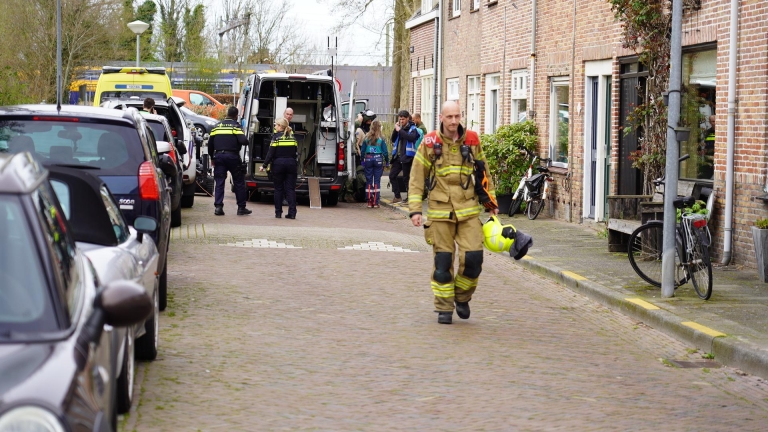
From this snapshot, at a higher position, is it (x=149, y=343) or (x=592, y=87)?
(x=592, y=87)

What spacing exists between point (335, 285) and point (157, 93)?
58.7 ft

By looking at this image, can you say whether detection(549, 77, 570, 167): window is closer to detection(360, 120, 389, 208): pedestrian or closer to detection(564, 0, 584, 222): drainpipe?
detection(564, 0, 584, 222): drainpipe

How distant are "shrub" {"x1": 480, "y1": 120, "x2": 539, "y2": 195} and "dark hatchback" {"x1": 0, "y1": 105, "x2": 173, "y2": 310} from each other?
40.7ft

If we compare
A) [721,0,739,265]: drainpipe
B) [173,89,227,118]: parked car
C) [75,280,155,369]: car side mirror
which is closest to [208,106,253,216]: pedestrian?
[721,0,739,265]: drainpipe

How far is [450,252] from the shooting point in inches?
391

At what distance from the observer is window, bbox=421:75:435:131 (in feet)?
109

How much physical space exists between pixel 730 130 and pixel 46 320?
11.2 m

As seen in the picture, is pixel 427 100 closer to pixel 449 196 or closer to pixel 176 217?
pixel 176 217

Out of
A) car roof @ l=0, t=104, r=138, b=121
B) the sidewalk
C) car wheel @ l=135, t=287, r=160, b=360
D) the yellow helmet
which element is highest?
car roof @ l=0, t=104, r=138, b=121

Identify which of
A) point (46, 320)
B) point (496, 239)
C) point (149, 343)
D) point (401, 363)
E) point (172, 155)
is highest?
point (172, 155)

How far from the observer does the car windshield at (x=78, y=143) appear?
9.81m

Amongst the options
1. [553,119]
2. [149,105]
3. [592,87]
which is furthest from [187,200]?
[592,87]

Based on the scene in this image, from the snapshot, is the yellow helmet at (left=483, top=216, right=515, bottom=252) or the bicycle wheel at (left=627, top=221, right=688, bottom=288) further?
the bicycle wheel at (left=627, top=221, right=688, bottom=288)

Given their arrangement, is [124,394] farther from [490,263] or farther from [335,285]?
[490,263]
